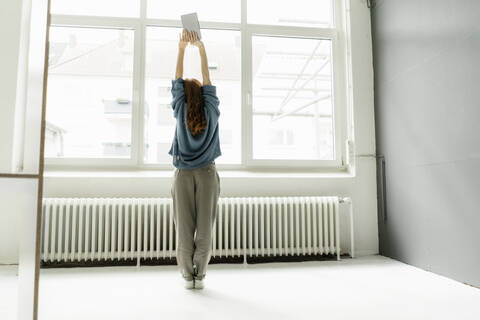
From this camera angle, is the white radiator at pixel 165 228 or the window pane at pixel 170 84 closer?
the white radiator at pixel 165 228

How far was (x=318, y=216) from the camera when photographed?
2.79 m

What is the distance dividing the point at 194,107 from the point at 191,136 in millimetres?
173

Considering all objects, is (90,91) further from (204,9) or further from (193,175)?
(193,175)

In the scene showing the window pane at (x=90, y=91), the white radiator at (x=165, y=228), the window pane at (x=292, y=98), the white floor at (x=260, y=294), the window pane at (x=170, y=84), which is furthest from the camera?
the window pane at (x=292, y=98)

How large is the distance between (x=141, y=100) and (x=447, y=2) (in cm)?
242

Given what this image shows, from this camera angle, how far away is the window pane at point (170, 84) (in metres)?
3.01

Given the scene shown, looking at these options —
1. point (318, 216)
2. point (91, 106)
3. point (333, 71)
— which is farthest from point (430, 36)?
point (91, 106)

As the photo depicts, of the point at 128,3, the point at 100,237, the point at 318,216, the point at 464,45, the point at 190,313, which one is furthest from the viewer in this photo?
the point at 128,3

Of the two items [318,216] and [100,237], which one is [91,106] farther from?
[318,216]

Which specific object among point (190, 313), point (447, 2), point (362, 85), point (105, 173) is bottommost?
point (190, 313)

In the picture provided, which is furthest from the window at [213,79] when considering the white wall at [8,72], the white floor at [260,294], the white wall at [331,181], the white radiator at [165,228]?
the white floor at [260,294]

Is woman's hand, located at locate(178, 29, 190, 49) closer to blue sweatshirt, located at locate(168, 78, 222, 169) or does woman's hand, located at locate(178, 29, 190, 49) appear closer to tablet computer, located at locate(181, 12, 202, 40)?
tablet computer, located at locate(181, 12, 202, 40)

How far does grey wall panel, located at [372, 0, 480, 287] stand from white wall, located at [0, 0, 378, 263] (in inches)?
4.2

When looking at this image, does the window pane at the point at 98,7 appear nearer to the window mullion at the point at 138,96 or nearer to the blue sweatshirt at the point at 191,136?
the window mullion at the point at 138,96
